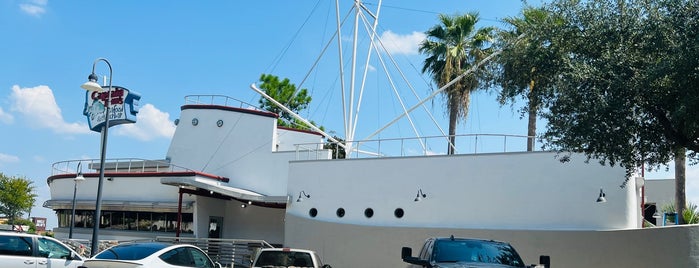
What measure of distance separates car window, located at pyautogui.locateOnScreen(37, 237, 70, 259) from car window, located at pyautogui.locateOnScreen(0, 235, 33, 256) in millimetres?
264

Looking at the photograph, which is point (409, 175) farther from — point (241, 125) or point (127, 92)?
point (127, 92)

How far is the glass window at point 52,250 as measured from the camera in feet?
51.2

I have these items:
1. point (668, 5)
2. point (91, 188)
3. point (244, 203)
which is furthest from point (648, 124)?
point (91, 188)

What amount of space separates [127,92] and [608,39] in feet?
70.0

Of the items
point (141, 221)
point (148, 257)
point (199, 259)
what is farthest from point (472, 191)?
point (141, 221)

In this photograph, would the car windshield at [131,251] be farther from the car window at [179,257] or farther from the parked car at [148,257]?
the car window at [179,257]

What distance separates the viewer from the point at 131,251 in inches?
518

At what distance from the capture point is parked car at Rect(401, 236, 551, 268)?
35.5 feet

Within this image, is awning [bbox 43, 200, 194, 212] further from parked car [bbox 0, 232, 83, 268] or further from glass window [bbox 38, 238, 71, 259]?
parked car [bbox 0, 232, 83, 268]

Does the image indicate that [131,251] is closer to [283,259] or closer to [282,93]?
[283,259]

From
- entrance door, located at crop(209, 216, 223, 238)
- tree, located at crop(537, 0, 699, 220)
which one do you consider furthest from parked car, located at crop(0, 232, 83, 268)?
entrance door, located at crop(209, 216, 223, 238)

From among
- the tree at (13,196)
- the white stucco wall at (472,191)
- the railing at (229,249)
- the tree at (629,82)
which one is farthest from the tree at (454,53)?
the tree at (13,196)

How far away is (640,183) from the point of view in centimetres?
2177

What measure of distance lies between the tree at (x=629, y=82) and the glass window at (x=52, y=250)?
1173 centimetres
